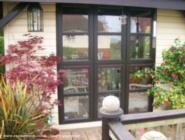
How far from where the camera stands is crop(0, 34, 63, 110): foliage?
11.6 feet

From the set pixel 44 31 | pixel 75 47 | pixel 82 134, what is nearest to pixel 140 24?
pixel 75 47

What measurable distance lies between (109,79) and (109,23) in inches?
46.4

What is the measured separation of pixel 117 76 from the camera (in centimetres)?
462

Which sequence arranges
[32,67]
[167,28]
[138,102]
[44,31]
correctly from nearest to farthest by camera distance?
[32,67] < [44,31] < [167,28] < [138,102]

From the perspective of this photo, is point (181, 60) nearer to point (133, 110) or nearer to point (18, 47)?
point (133, 110)

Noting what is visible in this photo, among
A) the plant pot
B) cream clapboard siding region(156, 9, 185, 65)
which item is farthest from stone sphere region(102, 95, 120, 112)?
cream clapboard siding region(156, 9, 185, 65)

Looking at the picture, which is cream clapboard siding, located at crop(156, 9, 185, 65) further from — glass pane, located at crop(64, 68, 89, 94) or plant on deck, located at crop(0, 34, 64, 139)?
plant on deck, located at crop(0, 34, 64, 139)

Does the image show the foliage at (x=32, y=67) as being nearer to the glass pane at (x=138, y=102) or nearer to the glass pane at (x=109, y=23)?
the glass pane at (x=109, y=23)

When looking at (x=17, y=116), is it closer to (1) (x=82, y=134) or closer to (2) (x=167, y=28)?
(1) (x=82, y=134)

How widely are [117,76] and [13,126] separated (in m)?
2.54

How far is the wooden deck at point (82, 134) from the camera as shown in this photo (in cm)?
405

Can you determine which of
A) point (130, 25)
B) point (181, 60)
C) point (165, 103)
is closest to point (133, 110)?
point (165, 103)

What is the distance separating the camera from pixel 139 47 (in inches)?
184

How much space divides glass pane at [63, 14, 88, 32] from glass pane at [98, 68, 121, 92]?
3.04 feet
